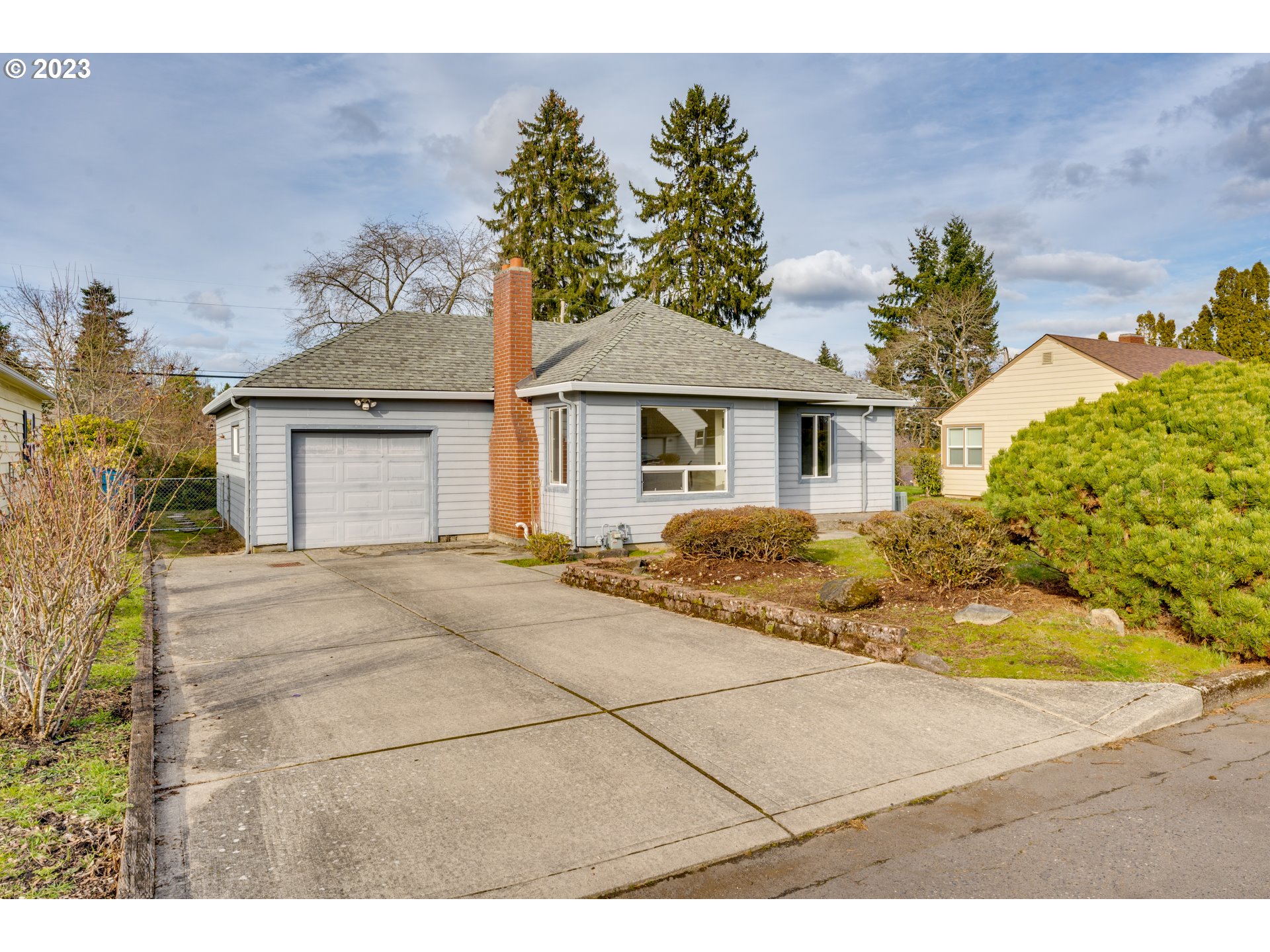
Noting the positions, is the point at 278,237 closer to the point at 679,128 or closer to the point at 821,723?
the point at 679,128

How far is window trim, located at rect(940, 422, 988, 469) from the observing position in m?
25.5

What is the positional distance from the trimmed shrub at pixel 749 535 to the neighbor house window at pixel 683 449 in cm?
349

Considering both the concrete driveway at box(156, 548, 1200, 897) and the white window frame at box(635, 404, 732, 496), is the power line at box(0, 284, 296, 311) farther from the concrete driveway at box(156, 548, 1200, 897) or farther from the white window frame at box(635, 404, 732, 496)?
the concrete driveway at box(156, 548, 1200, 897)

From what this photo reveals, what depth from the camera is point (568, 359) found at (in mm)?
14562

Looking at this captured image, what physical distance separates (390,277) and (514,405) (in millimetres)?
21294

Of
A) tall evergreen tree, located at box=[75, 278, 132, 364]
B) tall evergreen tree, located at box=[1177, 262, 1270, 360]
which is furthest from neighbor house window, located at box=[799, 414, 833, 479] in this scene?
tall evergreen tree, located at box=[1177, 262, 1270, 360]

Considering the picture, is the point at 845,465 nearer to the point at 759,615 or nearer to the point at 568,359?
the point at 568,359

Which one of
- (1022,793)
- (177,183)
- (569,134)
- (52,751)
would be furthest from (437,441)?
(569,134)

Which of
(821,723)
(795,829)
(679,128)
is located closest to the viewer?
(795,829)

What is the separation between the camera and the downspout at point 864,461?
16953 mm

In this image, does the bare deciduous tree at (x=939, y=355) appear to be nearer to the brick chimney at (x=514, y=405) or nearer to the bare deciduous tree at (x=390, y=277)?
the bare deciduous tree at (x=390, y=277)

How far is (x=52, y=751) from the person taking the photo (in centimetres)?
434

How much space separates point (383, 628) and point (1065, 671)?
19.8ft

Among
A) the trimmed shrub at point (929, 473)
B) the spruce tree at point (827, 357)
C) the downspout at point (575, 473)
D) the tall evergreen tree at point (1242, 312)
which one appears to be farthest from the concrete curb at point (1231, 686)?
the spruce tree at point (827, 357)
